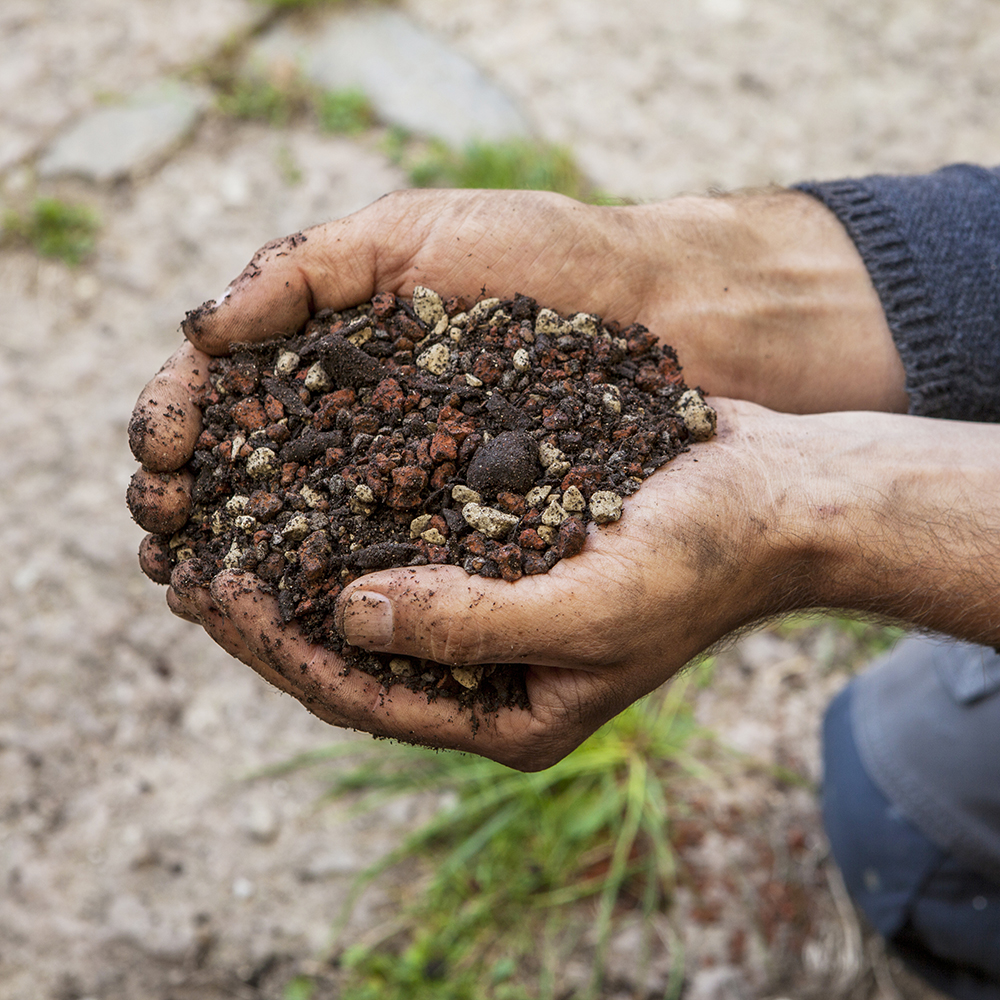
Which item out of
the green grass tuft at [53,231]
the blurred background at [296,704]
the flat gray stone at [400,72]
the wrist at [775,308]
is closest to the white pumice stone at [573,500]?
the wrist at [775,308]

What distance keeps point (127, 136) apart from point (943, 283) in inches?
122

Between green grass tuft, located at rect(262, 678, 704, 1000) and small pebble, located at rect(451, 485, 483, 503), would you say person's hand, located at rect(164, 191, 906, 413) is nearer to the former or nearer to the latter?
small pebble, located at rect(451, 485, 483, 503)

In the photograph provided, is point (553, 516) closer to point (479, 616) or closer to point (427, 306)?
point (479, 616)

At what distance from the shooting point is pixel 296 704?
2582mm

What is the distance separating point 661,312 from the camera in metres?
1.79

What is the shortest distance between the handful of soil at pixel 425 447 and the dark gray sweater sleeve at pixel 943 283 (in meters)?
0.56

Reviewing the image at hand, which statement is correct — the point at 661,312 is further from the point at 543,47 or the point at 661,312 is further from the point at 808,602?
the point at 543,47

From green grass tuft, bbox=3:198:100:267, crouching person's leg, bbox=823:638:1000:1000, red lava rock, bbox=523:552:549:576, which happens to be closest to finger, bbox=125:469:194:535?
red lava rock, bbox=523:552:549:576

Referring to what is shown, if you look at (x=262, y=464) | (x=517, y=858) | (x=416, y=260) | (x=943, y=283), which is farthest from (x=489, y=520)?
(x=517, y=858)

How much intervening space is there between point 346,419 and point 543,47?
10.2 ft

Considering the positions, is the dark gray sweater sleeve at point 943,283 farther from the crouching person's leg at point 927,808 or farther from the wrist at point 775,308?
the crouching person's leg at point 927,808

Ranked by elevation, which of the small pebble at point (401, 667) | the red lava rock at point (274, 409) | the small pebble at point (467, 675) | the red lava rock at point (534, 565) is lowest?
the small pebble at point (467, 675)

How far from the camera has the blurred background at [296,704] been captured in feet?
7.35

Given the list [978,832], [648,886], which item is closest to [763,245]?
[978,832]
